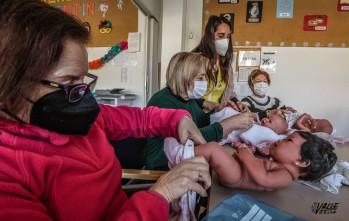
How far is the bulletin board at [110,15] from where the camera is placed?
3250 mm

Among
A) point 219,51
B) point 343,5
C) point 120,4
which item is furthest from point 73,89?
point 343,5

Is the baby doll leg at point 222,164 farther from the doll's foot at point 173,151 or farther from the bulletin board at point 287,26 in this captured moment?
the bulletin board at point 287,26

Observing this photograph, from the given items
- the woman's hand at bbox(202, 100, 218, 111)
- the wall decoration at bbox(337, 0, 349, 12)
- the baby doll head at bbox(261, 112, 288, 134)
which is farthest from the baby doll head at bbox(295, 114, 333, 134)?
the wall decoration at bbox(337, 0, 349, 12)

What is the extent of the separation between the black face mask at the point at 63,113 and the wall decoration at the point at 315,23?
3.02 metres

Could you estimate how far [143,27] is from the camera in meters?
3.11

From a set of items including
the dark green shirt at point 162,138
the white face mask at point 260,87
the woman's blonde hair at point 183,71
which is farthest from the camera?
the white face mask at point 260,87

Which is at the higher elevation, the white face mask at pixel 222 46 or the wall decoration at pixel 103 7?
the wall decoration at pixel 103 7

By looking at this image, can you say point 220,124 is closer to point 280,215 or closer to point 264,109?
point 280,215

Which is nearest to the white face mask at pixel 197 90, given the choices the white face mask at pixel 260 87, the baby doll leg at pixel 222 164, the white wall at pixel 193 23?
the baby doll leg at pixel 222 164

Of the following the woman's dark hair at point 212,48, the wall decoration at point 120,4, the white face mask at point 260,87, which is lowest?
the white face mask at point 260,87

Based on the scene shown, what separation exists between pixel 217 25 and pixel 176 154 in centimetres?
152

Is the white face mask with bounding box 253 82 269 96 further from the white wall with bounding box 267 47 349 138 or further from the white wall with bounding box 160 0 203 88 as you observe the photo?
the white wall with bounding box 160 0 203 88

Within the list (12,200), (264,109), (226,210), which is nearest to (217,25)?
(264,109)

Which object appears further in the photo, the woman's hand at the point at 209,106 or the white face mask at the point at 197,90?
the woman's hand at the point at 209,106
